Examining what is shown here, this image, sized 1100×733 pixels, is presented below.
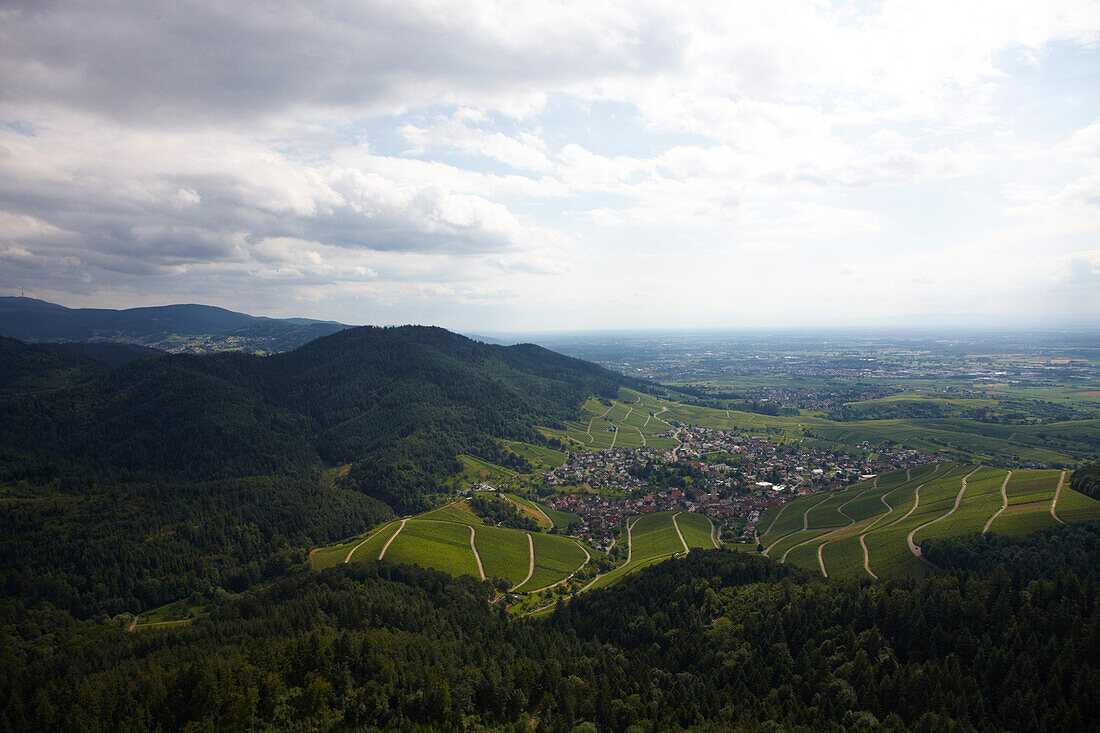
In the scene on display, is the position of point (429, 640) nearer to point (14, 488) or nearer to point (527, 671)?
point (527, 671)

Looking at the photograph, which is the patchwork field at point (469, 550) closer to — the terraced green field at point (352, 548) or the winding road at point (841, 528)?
the terraced green field at point (352, 548)

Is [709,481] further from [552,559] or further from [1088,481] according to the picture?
[1088,481]

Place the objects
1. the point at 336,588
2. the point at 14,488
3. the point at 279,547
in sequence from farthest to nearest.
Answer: the point at 14,488, the point at 279,547, the point at 336,588

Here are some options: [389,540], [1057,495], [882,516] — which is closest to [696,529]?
[882,516]

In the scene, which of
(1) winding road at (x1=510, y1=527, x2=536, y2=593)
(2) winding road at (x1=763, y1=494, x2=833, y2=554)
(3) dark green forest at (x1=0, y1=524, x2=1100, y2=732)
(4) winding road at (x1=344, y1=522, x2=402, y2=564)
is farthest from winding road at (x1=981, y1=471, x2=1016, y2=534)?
(4) winding road at (x1=344, y1=522, x2=402, y2=564)

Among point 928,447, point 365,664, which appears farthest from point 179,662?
point 928,447

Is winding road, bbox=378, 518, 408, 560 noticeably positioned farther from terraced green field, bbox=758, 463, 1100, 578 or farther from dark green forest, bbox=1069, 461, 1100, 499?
dark green forest, bbox=1069, 461, 1100, 499

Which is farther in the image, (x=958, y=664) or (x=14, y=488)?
(x=14, y=488)
